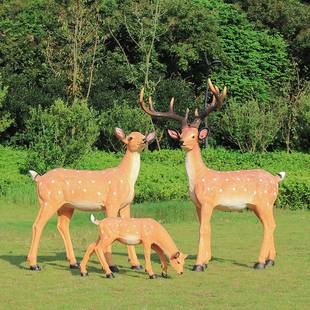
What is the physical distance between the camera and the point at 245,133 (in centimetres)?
3353

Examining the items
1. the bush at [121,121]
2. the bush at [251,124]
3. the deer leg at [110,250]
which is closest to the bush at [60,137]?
the bush at [121,121]

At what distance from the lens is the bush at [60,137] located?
83.4 feet

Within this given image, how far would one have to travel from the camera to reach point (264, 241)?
12648 mm

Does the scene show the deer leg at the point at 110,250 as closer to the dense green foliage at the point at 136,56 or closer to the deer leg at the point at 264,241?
the deer leg at the point at 264,241

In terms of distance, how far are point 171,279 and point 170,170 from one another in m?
14.3

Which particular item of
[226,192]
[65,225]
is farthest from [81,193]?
[226,192]

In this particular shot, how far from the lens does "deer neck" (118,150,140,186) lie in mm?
12586

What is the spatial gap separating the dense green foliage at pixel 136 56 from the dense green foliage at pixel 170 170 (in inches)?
92.0

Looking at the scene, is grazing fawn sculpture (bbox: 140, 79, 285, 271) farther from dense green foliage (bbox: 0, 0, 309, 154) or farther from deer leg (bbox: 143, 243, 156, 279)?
dense green foliage (bbox: 0, 0, 309, 154)

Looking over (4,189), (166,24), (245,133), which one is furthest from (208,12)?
(4,189)

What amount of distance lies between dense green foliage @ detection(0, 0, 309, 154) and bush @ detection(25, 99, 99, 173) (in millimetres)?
4683

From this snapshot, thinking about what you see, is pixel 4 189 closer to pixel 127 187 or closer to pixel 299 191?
pixel 299 191

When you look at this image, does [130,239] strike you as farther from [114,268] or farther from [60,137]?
[60,137]

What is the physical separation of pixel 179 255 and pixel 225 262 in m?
1.76
